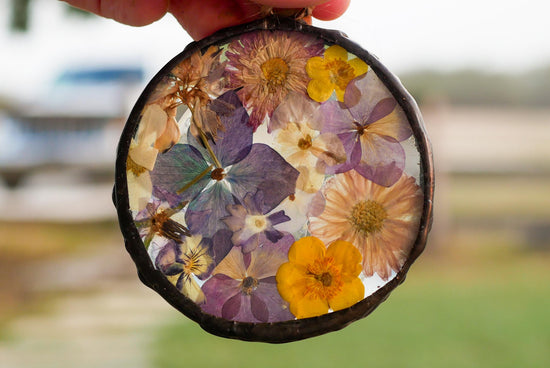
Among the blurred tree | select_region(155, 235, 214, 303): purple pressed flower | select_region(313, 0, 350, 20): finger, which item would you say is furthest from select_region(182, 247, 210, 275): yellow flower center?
the blurred tree

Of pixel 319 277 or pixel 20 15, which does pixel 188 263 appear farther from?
pixel 20 15

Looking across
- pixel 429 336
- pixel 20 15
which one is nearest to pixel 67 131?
pixel 20 15

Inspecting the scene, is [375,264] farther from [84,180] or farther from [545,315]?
[84,180]

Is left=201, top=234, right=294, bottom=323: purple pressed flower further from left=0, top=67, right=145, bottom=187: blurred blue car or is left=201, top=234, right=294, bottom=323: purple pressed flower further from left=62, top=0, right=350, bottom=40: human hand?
left=0, top=67, right=145, bottom=187: blurred blue car

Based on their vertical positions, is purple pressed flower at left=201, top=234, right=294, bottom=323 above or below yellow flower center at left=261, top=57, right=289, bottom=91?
below

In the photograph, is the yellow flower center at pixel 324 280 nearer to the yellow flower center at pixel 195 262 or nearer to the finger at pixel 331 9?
the yellow flower center at pixel 195 262

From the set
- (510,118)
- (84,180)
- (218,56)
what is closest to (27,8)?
(218,56)

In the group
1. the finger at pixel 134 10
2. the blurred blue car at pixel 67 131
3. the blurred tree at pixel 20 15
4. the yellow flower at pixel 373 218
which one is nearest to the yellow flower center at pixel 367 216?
the yellow flower at pixel 373 218
